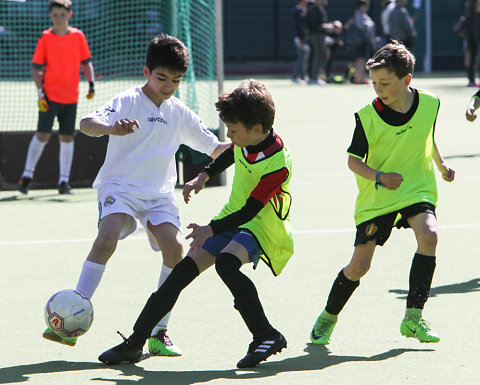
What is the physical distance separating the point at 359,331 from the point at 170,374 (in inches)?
47.6

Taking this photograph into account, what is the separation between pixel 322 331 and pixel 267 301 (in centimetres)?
96

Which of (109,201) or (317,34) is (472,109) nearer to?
(109,201)

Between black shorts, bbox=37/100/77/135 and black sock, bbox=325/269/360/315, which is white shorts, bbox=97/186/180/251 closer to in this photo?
black sock, bbox=325/269/360/315

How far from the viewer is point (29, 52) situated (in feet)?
79.1

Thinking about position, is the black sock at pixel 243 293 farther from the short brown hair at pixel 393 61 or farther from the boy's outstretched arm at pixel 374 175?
the short brown hair at pixel 393 61

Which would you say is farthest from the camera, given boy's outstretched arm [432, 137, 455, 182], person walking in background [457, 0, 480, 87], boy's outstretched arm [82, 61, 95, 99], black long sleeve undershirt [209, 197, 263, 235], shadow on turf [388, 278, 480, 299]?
person walking in background [457, 0, 480, 87]

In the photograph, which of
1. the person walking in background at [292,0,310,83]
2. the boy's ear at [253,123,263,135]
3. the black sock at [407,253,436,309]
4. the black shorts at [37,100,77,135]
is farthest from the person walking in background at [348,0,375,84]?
the boy's ear at [253,123,263,135]

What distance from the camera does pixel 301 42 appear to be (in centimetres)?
2606

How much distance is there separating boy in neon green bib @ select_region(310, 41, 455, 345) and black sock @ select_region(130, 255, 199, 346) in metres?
0.83

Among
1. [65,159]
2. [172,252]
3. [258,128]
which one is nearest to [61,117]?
[65,159]

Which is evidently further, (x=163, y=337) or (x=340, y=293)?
(x=340, y=293)

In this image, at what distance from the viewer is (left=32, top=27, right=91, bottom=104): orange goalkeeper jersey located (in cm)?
1055

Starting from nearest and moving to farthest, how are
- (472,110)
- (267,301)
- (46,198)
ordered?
(267,301) < (472,110) < (46,198)

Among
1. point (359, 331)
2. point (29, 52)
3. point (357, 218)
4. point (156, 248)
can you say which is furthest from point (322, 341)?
point (29, 52)
